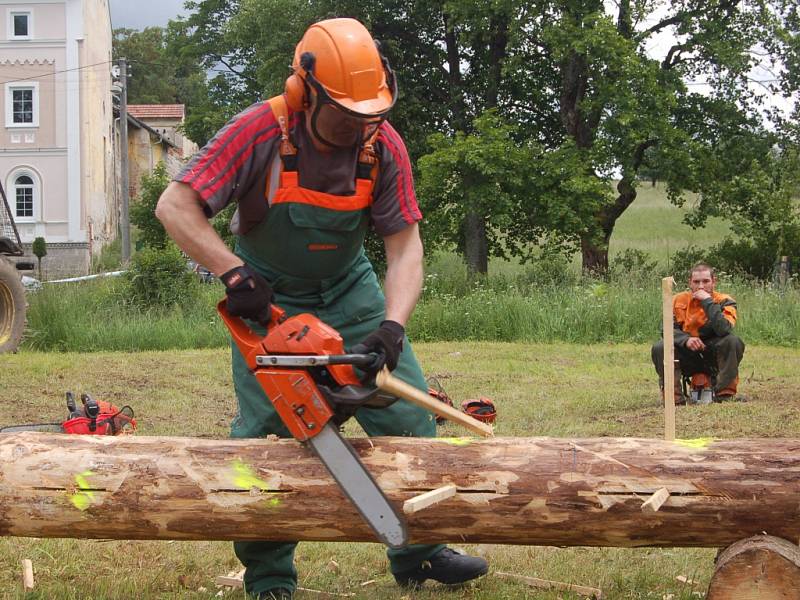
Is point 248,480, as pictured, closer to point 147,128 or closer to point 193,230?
point 193,230

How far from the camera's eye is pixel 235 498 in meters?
3.43

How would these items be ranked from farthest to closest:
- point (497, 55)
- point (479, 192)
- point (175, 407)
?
point (497, 55), point (479, 192), point (175, 407)

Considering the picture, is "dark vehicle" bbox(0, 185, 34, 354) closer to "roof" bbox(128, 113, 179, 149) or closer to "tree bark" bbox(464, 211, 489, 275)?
"tree bark" bbox(464, 211, 489, 275)

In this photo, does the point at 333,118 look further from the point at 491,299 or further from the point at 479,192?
the point at 479,192

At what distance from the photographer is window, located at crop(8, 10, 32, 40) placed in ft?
108

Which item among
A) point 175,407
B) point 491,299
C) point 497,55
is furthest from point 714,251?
point 175,407

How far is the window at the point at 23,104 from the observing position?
109 feet

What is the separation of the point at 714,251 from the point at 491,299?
9567 mm

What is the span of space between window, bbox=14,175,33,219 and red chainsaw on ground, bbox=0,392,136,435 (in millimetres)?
29011

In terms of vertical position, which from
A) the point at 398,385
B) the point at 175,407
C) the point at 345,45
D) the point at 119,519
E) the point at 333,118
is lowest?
the point at 175,407

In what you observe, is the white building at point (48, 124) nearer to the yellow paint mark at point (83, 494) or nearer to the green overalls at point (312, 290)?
the green overalls at point (312, 290)

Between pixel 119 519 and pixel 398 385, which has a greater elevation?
pixel 398 385

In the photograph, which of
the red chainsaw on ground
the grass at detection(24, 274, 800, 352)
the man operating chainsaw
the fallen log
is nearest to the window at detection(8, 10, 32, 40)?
the grass at detection(24, 274, 800, 352)

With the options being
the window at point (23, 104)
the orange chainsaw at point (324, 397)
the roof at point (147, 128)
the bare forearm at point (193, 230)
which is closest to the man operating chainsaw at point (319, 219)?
the bare forearm at point (193, 230)
